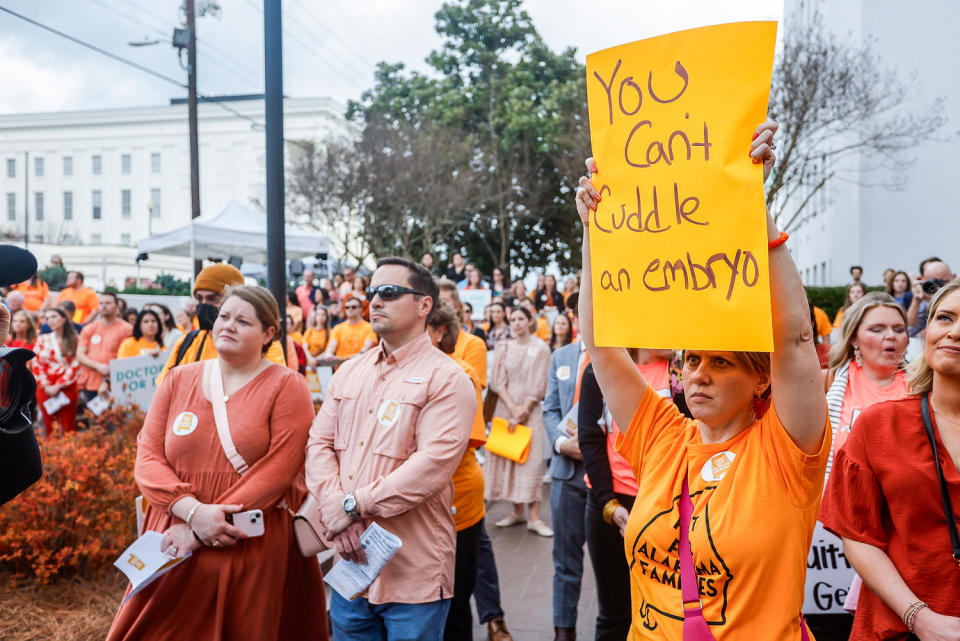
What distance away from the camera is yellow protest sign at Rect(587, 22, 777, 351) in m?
1.80

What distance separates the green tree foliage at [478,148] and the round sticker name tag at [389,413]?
82.3 ft

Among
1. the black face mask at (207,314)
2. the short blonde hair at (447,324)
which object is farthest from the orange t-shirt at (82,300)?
the short blonde hair at (447,324)

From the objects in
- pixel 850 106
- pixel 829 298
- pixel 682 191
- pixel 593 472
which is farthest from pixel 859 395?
pixel 850 106

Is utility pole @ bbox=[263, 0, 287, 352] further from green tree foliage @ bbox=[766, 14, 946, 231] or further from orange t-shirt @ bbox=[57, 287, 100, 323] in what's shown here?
green tree foliage @ bbox=[766, 14, 946, 231]

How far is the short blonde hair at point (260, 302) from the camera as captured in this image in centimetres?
351

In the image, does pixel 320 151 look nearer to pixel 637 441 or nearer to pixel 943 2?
pixel 943 2

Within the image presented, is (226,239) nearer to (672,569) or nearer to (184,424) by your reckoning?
(184,424)

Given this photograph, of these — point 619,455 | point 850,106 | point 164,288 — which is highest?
point 850,106

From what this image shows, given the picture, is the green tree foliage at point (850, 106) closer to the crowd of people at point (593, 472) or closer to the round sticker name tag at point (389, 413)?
the crowd of people at point (593, 472)

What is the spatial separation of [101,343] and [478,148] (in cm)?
2382

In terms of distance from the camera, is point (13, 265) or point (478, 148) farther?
point (478, 148)

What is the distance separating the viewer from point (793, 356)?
6.33ft

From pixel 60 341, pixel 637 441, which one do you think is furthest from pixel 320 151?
pixel 637 441

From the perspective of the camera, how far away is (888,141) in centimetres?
2141
